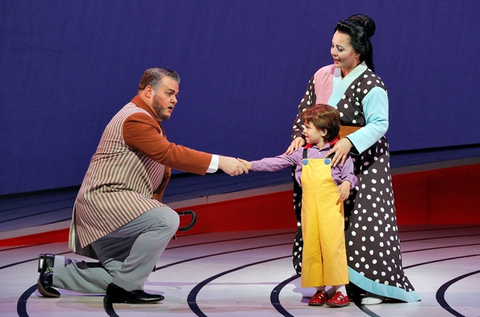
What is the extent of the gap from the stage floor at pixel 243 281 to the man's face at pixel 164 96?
82 cm

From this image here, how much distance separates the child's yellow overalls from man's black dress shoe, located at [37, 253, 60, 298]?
107cm

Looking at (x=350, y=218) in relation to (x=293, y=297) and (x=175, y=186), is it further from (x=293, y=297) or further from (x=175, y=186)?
(x=175, y=186)

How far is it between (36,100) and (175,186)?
128cm

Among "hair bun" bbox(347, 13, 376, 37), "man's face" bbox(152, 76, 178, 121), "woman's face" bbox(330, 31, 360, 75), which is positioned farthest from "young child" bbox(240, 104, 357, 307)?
"man's face" bbox(152, 76, 178, 121)

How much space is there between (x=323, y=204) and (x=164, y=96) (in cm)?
84

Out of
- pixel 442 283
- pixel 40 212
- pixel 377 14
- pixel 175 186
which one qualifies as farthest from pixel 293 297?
pixel 377 14

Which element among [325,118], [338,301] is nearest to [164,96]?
[325,118]

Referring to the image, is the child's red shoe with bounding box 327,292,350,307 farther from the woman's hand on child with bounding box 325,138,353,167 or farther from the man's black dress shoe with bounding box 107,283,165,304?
the man's black dress shoe with bounding box 107,283,165,304

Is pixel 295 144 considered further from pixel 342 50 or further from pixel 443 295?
pixel 443 295

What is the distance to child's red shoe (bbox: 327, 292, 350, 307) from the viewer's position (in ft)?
11.7

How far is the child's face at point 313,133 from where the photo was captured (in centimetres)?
356

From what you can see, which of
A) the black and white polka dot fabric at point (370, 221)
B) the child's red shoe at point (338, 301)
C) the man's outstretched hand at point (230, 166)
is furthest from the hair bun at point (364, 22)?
the child's red shoe at point (338, 301)

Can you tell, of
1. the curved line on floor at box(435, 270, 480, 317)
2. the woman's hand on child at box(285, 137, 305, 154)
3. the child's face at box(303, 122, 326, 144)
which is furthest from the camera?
the woman's hand on child at box(285, 137, 305, 154)

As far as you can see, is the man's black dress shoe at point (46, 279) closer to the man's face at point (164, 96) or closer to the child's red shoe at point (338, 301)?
the man's face at point (164, 96)
